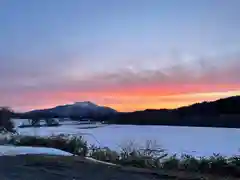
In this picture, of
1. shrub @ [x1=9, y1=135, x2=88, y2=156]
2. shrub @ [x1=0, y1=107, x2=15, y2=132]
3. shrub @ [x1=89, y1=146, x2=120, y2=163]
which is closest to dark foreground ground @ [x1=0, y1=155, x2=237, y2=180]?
shrub @ [x1=89, y1=146, x2=120, y2=163]

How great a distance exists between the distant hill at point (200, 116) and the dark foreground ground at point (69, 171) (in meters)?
18.0

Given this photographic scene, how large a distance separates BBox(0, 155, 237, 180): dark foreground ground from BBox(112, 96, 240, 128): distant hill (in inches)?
708

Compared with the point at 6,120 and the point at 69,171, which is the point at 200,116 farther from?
the point at 69,171

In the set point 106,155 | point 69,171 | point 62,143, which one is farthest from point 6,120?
point 69,171

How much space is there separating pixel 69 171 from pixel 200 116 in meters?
23.3

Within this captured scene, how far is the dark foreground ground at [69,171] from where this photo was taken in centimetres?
844

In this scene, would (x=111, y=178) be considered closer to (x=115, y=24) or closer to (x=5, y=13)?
(x=115, y=24)

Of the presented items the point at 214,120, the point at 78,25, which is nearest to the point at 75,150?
the point at 78,25

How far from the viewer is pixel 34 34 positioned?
1299 centimetres

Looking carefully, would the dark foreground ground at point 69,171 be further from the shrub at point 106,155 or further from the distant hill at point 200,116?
the distant hill at point 200,116

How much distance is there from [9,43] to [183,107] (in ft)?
58.6

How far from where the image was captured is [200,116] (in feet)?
102

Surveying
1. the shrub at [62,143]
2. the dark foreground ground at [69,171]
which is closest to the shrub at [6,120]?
the shrub at [62,143]

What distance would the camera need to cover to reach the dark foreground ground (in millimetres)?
8442
